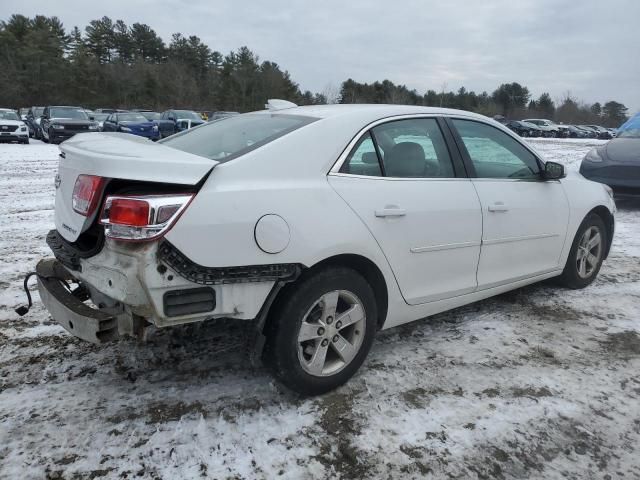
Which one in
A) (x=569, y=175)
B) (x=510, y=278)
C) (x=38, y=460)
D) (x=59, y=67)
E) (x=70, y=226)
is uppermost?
(x=59, y=67)

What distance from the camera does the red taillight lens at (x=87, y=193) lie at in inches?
90.4

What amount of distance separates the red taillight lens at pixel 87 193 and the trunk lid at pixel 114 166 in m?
0.02

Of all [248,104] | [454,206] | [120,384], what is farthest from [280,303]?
[248,104]

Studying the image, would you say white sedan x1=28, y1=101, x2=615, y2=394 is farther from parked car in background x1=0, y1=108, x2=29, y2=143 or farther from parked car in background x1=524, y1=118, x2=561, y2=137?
parked car in background x1=524, y1=118, x2=561, y2=137

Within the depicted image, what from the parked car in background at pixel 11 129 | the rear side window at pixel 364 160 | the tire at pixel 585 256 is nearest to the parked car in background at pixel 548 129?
the parked car in background at pixel 11 129

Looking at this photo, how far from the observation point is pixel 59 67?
174 ft

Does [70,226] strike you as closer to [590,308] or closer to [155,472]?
[155,472]

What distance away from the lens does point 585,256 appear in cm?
462

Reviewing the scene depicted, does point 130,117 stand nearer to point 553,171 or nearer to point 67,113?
point 67,113

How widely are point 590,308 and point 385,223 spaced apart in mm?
2431

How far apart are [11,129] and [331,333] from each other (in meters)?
21.9

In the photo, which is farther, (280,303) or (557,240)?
(557,240)

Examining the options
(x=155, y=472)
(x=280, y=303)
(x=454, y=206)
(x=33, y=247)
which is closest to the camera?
(x=155, y=472)

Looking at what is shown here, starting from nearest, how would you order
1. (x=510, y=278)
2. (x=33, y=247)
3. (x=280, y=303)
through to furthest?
1. (x=280, y=303)
2. (x=510, y=278)
3. (x=33, y=247)
